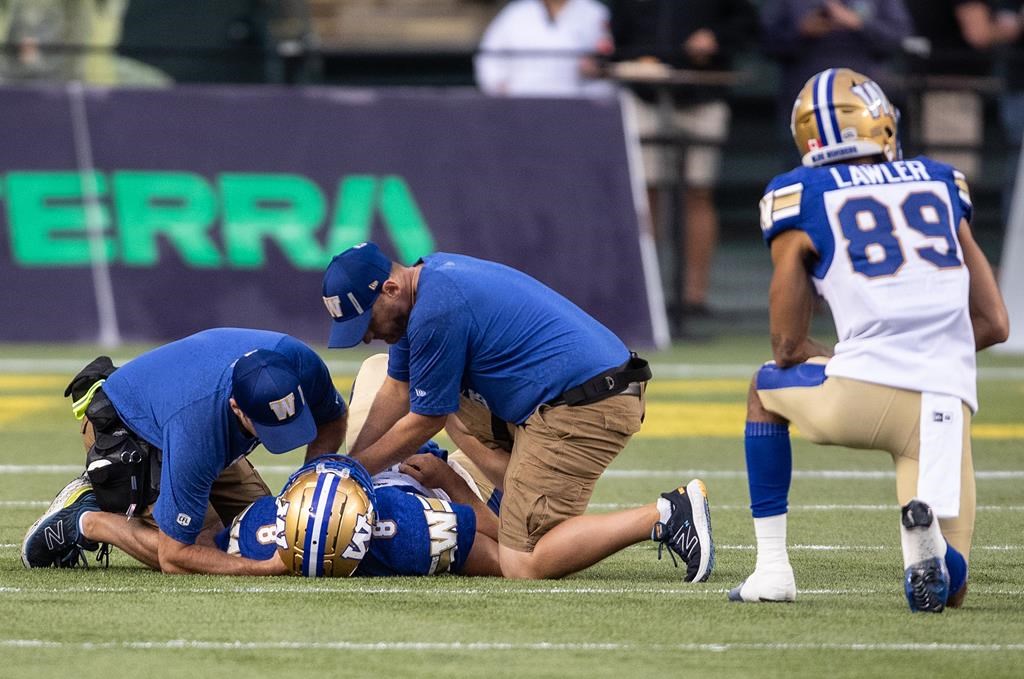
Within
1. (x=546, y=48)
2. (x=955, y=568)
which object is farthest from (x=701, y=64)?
(x=955, y=568)

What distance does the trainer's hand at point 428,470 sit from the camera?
705 cm

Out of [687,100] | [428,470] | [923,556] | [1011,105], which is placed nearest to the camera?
[923,556]

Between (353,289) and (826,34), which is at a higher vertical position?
(353,289)

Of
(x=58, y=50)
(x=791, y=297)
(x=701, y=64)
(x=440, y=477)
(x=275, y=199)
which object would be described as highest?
(x=791, y=297)

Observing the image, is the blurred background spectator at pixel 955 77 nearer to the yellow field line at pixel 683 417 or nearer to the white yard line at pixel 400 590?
the yellow field line at pixel 683 417

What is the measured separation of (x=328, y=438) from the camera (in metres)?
6.72

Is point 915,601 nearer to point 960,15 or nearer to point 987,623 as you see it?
point 987,623

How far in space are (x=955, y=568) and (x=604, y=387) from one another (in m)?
1.50

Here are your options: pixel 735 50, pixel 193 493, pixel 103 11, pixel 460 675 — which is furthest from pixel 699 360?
pixel 460 675

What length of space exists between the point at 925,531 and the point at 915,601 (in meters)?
0.29

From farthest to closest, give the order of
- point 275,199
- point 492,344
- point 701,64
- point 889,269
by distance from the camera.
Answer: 1. point 701,64
2. point 275,199
3. point 492,344
4. point 889,269

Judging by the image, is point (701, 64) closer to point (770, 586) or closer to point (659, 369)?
point (659, 369)

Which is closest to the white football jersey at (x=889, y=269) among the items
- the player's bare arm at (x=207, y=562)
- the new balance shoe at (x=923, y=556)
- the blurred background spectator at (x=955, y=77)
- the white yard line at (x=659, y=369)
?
the new balance shoe at (x=923, y=556)

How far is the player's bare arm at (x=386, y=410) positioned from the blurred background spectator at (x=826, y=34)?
26.4ft
